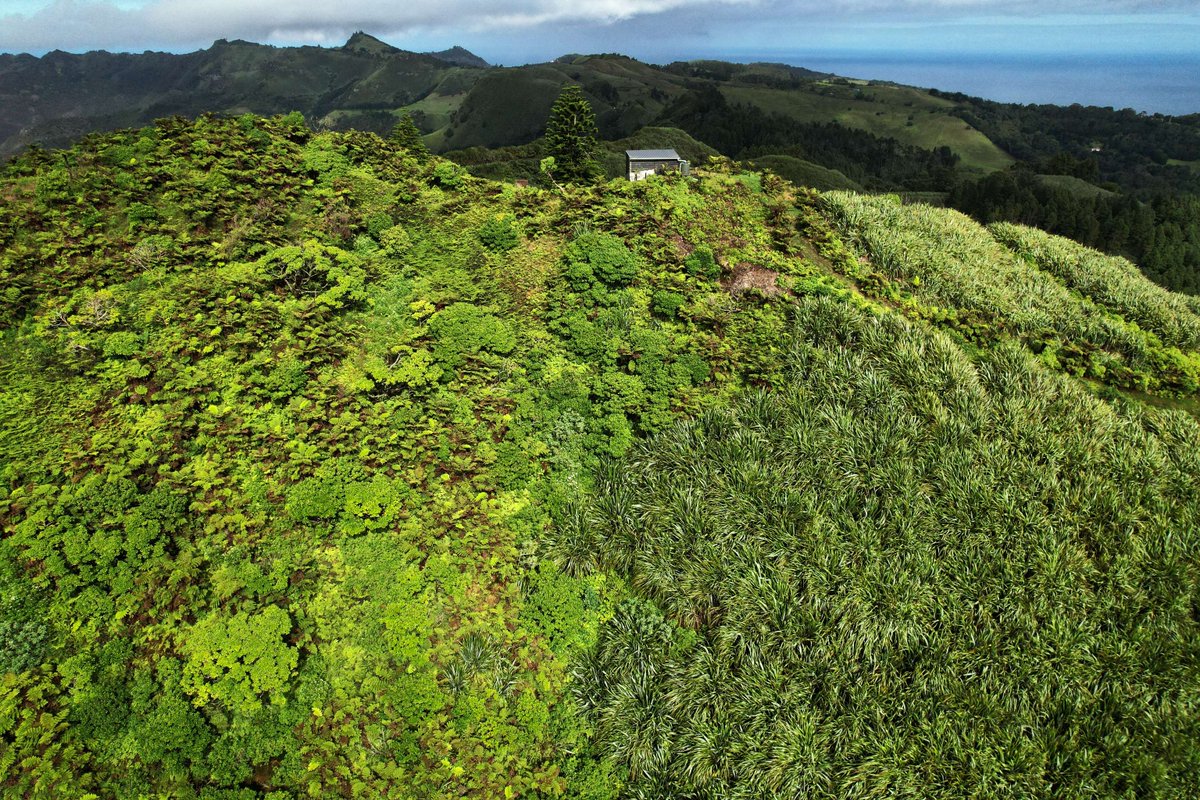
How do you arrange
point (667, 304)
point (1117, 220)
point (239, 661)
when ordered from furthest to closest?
point (1117, 220), point (667, 304), point (239, 661)

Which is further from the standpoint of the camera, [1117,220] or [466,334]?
[1117,220]

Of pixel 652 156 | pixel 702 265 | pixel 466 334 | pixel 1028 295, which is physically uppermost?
pixel 652 156

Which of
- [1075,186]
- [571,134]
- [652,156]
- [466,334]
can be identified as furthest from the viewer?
[1075,186]

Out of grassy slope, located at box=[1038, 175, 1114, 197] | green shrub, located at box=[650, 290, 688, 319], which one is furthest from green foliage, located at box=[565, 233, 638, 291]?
grassy slope, located at box=[1038, 175, 1114, 197]

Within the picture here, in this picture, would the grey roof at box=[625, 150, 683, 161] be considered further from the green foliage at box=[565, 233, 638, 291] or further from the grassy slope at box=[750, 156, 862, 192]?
the green foliage at box=[565, 233, 638, 291]

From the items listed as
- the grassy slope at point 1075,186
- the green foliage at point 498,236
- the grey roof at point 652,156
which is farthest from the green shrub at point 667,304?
the grassy slope at point 1075,186

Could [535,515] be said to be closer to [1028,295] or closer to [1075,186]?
[1028,295]

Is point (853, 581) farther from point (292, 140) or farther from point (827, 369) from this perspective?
point (292, 140)

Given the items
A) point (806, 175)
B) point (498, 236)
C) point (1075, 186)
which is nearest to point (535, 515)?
point (498, 236)
